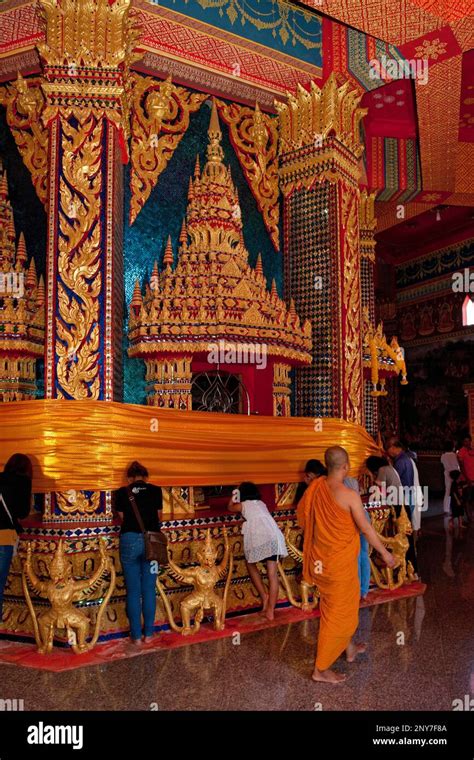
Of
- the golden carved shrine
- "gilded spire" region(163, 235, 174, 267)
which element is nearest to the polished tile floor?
the golden carved shrine

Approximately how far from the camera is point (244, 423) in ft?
21.0

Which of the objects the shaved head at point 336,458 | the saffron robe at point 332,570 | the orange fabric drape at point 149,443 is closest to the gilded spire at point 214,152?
the orange fabric drape at point 149,443

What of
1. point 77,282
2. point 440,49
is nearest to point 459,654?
point 77,282

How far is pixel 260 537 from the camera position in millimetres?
5777

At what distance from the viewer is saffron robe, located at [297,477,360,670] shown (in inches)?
170

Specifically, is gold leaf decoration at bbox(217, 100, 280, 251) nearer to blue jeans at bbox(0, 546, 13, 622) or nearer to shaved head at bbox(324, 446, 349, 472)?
shaved head at bbox(324, 446, 349, 472)

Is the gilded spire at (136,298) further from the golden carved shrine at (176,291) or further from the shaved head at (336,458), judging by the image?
the shaved head at (336,458)

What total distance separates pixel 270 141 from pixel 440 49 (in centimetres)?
222

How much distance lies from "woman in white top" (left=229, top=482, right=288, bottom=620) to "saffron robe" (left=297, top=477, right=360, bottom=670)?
1.14 meters

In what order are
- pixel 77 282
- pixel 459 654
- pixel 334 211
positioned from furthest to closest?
pixel 334 211 < pixel 77 282 < pixel 459 654

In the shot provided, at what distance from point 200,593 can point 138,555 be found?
67 centimetres

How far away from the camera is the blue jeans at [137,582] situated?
5160 millimetres

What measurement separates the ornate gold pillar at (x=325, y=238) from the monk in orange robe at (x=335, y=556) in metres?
3.00

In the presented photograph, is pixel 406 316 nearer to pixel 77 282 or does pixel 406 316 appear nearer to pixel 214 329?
pixel 214 329
